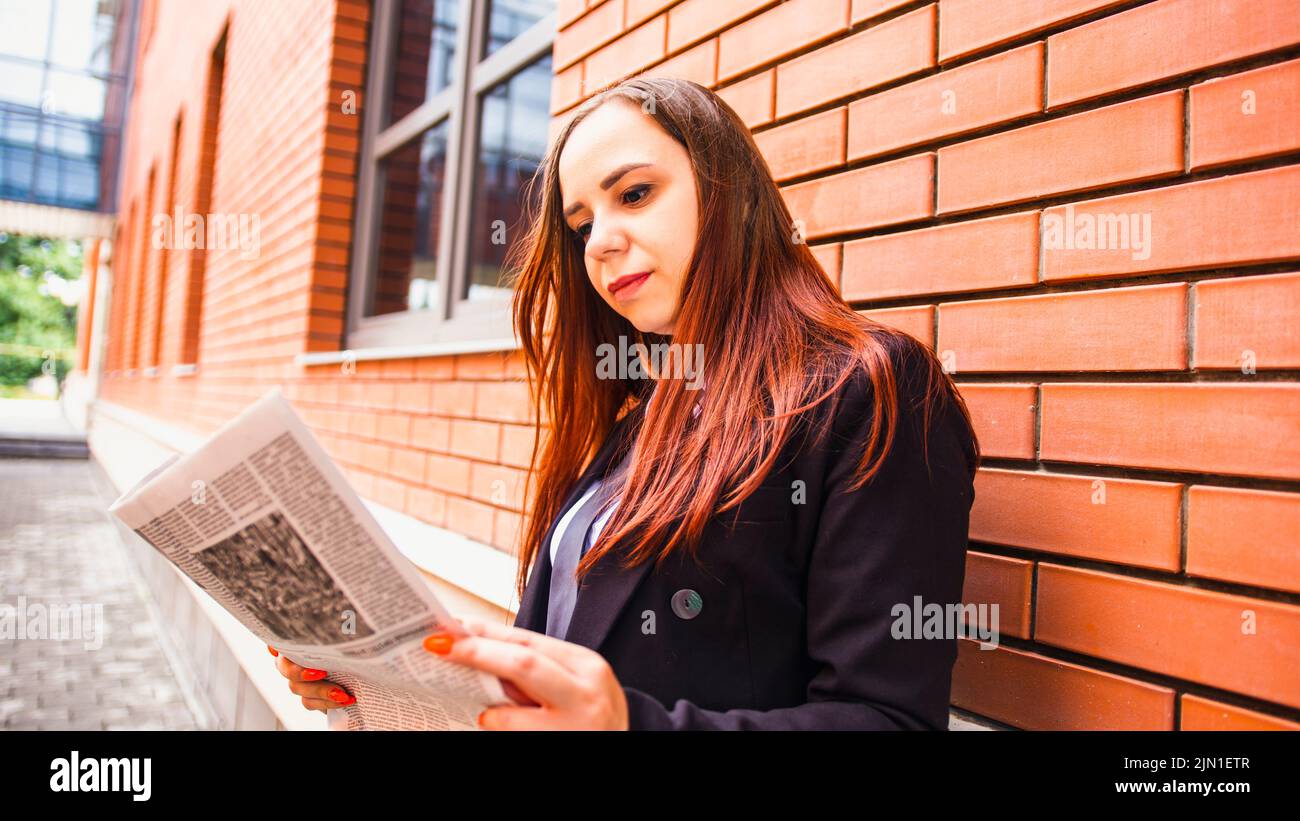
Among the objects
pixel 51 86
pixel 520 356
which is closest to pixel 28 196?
pixel 51 86

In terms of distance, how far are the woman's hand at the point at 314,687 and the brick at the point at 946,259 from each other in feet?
3.40

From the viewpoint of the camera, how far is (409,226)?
416cm

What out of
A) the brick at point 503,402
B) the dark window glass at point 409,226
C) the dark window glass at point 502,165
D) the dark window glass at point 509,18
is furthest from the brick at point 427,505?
the dark window glass at point 509,18

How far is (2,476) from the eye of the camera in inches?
455

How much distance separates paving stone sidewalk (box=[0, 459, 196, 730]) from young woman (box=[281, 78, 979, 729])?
3.48 metres

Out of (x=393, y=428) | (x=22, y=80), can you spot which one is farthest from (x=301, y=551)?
(x=22, y=80)

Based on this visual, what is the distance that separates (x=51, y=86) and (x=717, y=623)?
2070 cm

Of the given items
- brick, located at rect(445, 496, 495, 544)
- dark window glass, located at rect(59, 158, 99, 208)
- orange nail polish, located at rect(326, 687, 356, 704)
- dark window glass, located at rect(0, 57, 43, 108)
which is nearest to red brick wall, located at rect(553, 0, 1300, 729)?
orange nail polish, located at rect(326, 687, 356, 704)

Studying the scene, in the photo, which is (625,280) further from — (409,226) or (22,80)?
(22,80)

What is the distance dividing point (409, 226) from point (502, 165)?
2.87 ft

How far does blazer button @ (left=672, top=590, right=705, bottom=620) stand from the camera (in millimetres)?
1040

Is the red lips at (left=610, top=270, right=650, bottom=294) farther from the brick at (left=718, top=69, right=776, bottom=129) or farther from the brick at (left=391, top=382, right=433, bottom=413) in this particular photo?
the brick at (left=391, top=382, right=433, bottom=413)

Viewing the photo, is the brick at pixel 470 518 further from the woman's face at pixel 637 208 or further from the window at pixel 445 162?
the woman's face at pixel 637 208
